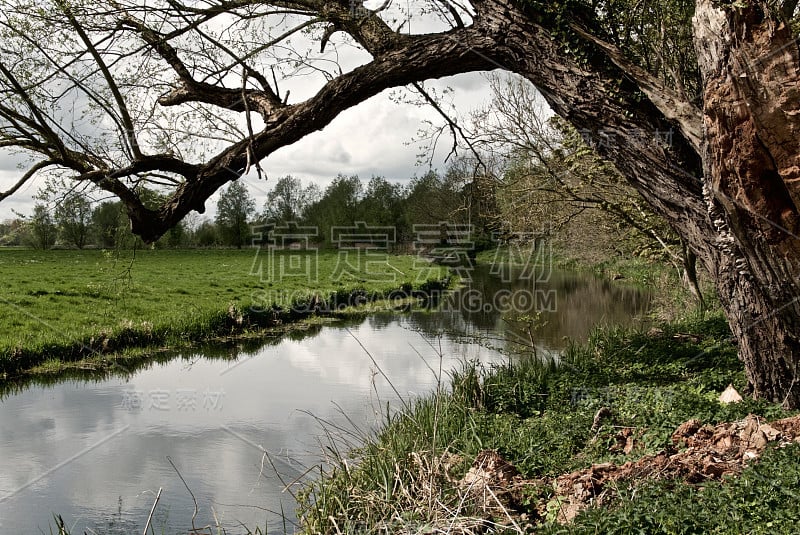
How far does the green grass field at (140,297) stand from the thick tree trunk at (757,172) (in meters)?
5.78

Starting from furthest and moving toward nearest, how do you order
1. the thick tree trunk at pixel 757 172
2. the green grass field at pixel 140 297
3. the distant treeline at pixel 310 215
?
1. the distant treeline at pixel 310 215
2. the green grass field at pixel 140 297
3. the thick tree trunk at pixel 757 172

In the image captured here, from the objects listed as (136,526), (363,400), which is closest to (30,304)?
(363,400)

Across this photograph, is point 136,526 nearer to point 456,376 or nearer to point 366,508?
point 366,508

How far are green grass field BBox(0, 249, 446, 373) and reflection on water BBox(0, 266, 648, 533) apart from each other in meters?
0.97

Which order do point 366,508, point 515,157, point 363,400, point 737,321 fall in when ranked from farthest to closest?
1. point 515,157
2. point 363,400
3. point 737,321
4. point 366,508

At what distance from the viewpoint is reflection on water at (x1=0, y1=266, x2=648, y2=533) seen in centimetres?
552

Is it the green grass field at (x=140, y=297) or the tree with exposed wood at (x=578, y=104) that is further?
the green grass field at (x=140, y=297)

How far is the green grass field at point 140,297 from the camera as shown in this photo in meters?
10.5

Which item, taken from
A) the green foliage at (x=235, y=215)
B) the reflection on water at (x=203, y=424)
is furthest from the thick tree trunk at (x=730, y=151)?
the green foliage at (x=235, y=215)

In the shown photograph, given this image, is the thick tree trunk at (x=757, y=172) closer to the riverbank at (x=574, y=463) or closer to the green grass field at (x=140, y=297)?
the riverbank at (x=574, y=463)

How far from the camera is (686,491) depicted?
11.0 feet

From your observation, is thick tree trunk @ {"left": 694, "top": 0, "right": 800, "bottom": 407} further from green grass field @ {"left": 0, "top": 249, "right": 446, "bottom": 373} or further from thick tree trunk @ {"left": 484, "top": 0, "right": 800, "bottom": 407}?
green grass field @ {"left": 0, "top": 249, "right": 446, "bottom": 373}

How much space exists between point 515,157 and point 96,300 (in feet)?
33.1

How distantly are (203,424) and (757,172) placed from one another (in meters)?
6.68
